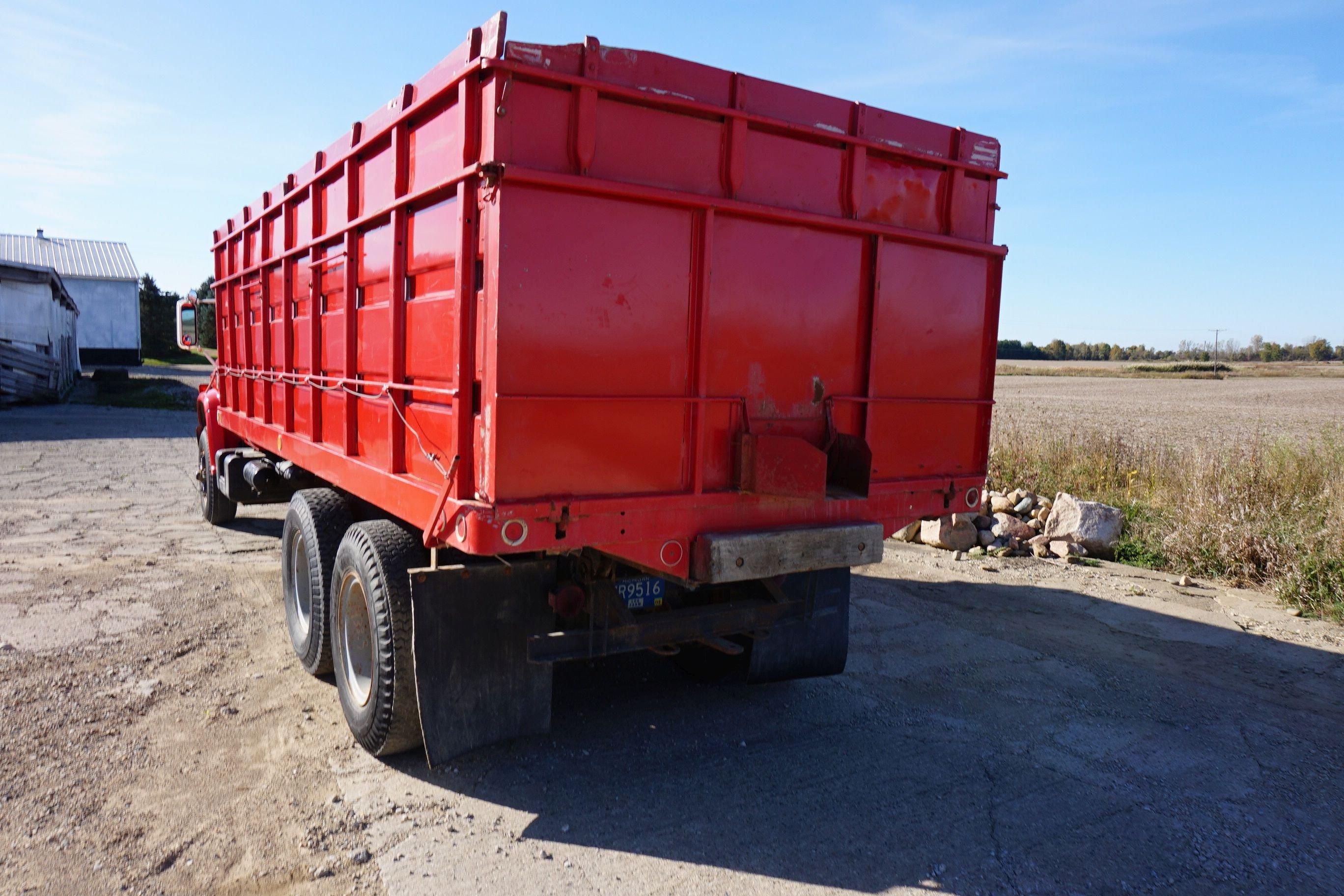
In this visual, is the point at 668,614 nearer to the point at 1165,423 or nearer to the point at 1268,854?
the point at 1268,854

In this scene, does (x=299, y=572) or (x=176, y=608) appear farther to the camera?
(x=176, y=608)

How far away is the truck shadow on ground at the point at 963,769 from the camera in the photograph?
330cm

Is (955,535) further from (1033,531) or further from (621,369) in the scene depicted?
(621,369)

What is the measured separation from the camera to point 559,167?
325 centimetres

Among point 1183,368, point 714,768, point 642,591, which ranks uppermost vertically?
point 1183,368

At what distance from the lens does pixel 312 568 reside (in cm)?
483

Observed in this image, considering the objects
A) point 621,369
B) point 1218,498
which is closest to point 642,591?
point 621,369

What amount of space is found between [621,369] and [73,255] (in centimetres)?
4525

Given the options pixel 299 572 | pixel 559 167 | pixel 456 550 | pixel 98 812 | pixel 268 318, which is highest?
pixel 559 167

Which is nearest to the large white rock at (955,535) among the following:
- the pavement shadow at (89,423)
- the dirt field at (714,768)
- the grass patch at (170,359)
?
the dirt field at (714,768)

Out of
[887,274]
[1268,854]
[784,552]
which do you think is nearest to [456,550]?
[784,552]

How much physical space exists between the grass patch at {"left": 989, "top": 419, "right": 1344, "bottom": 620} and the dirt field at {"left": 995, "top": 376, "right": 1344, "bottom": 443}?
1.16 m

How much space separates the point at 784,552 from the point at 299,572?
3.08 metres

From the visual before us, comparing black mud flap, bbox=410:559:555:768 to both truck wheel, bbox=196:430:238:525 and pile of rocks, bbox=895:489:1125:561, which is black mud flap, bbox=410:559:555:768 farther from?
truck wheel, bbox=196:430:238:525
